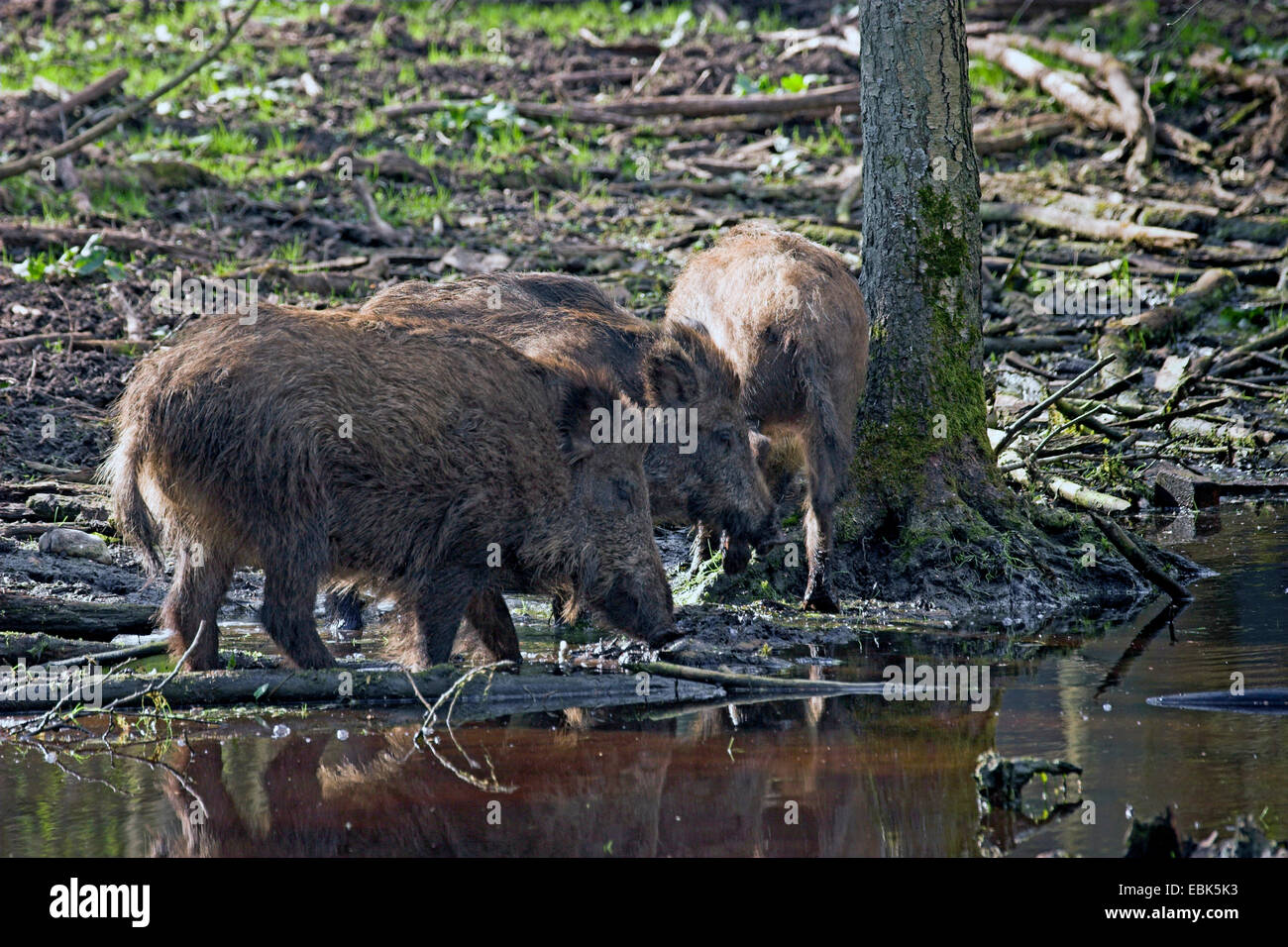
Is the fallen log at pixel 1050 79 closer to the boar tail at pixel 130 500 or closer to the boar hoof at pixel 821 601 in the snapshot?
the boar hoof at pixel 821 601

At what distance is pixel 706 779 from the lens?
453 centimetres

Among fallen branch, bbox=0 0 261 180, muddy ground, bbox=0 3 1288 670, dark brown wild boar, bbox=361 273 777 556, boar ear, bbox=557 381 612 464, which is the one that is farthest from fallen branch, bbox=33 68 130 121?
boar ear, bbox=557 381 612 464

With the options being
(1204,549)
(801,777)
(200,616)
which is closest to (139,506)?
(200,616)

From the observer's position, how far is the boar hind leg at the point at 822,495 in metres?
7.34

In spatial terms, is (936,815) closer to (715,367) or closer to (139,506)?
(139,506)

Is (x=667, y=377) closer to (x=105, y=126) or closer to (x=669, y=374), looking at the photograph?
(x=669, y=374)

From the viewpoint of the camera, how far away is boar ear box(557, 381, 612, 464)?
A: 6.56m

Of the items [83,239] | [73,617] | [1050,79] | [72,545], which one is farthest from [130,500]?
[1050,79]

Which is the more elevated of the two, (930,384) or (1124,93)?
(1124,93)

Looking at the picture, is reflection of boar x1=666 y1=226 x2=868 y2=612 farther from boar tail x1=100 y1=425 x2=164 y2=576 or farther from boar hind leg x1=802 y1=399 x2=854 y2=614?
boar tail x1=100 y1=425 x2=164 y2=576

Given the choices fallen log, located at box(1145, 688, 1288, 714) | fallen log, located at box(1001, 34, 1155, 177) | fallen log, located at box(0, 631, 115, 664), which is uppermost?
fallen log, located at box(1001, 34, 1155, 177)

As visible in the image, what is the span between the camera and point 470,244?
12.3 meters

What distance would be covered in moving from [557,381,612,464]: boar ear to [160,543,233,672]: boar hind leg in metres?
1.55

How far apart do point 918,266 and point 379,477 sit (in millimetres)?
3138
